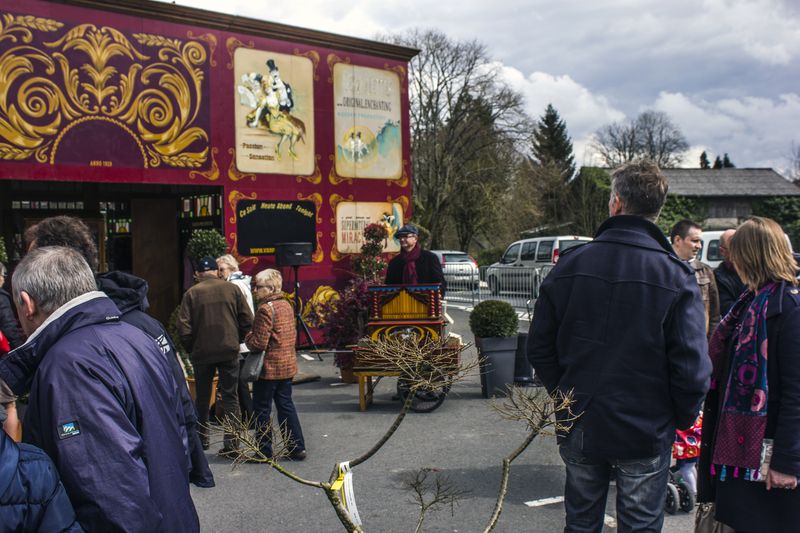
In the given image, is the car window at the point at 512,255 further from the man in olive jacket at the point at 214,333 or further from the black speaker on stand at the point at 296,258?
the man in olive jacket at the point at 214,333

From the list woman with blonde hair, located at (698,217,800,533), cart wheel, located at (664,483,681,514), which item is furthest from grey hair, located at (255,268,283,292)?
woman with blonde hair, located at (698,217,800,533)

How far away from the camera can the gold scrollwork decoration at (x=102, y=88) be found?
9.97 meters

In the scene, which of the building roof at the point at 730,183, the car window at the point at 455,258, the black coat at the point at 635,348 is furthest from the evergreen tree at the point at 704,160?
the black coat at the point at 635,348

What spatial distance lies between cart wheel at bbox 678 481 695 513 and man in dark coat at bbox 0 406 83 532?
4.09 m

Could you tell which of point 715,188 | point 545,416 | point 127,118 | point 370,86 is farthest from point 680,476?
point 715,188

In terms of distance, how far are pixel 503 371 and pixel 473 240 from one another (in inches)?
1338

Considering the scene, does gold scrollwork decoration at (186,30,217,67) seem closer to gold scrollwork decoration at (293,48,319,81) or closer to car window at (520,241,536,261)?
gold scrollwork decoration at (293,48,319,81)

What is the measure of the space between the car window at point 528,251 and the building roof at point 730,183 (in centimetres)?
3211

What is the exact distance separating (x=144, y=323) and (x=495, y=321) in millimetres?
5395

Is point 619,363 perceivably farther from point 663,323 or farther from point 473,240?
point 473,240

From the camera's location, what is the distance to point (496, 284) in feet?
58.4

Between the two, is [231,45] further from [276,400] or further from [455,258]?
[455,258]

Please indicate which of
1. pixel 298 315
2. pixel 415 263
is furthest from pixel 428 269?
pixel 298 315

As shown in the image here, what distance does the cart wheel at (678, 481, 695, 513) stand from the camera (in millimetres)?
4789
